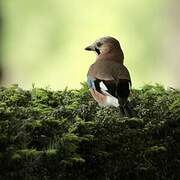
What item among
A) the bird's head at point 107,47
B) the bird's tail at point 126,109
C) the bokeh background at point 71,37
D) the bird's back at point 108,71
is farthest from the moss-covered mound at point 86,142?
the bokeh background at point 71,37

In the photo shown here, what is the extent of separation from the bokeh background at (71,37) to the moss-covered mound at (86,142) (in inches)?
325

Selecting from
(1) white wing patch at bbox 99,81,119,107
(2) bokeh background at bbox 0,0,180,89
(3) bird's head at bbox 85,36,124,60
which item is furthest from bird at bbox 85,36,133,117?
(2) bokeh background at bbox 0,0,180,89

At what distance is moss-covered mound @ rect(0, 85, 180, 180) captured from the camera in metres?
2.36

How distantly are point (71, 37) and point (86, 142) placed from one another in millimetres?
9901

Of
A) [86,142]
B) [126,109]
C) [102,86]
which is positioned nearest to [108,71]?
[102,86]

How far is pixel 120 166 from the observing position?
2602 mm

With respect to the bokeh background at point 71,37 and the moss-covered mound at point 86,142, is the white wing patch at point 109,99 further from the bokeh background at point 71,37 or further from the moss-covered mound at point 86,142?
the bokeh background at point 71,37

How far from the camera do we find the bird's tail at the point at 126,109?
294 cm

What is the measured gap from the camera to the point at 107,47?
352cm

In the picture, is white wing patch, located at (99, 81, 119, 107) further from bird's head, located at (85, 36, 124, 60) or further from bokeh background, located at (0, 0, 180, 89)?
bokeh background, located at (0, 0, 180, 89)

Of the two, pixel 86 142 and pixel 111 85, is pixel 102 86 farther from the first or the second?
pixel 86 142

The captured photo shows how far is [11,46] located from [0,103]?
9878 mm

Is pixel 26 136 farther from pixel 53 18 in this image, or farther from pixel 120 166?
pixel 53 18

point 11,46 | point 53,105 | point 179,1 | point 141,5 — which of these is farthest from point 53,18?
point 53,105
